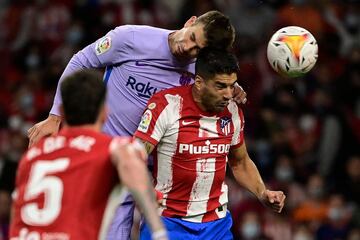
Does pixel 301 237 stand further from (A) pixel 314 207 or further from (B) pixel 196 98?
(B) pixel 196 98

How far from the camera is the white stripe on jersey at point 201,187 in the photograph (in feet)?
22.3

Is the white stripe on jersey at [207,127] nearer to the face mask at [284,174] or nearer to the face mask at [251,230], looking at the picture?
the face mask at [251,230]

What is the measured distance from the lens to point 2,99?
48.5ft

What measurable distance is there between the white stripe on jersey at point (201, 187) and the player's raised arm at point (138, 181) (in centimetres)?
197

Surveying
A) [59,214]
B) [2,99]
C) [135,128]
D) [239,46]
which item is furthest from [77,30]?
[59,214]

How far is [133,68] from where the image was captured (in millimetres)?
6957

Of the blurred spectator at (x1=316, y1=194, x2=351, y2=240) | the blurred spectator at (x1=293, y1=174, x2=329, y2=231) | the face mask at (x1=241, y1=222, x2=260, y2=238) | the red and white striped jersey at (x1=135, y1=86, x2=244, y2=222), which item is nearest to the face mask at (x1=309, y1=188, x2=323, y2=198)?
the blurred spectator at (x1=293, y1=174, x2=329, y2=231)

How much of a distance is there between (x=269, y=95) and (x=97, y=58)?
21.2ft

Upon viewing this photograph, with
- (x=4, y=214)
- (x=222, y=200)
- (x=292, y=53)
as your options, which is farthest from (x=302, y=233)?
(x=292, y=53)

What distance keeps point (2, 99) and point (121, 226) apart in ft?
26.8

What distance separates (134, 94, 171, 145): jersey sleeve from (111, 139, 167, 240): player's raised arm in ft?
5.82

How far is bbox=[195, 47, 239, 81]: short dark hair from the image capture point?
6.58m

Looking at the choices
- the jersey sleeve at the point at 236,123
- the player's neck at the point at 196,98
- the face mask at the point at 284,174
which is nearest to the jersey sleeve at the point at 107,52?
the player's neck at the point at 196,98

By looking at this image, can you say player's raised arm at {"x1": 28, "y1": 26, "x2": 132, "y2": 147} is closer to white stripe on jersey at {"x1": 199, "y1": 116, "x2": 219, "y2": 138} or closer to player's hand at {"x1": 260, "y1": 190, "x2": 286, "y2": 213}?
white stripe on jersey at {"x1": 199, "y1": 116, "x2": 219, "y2": 138}
